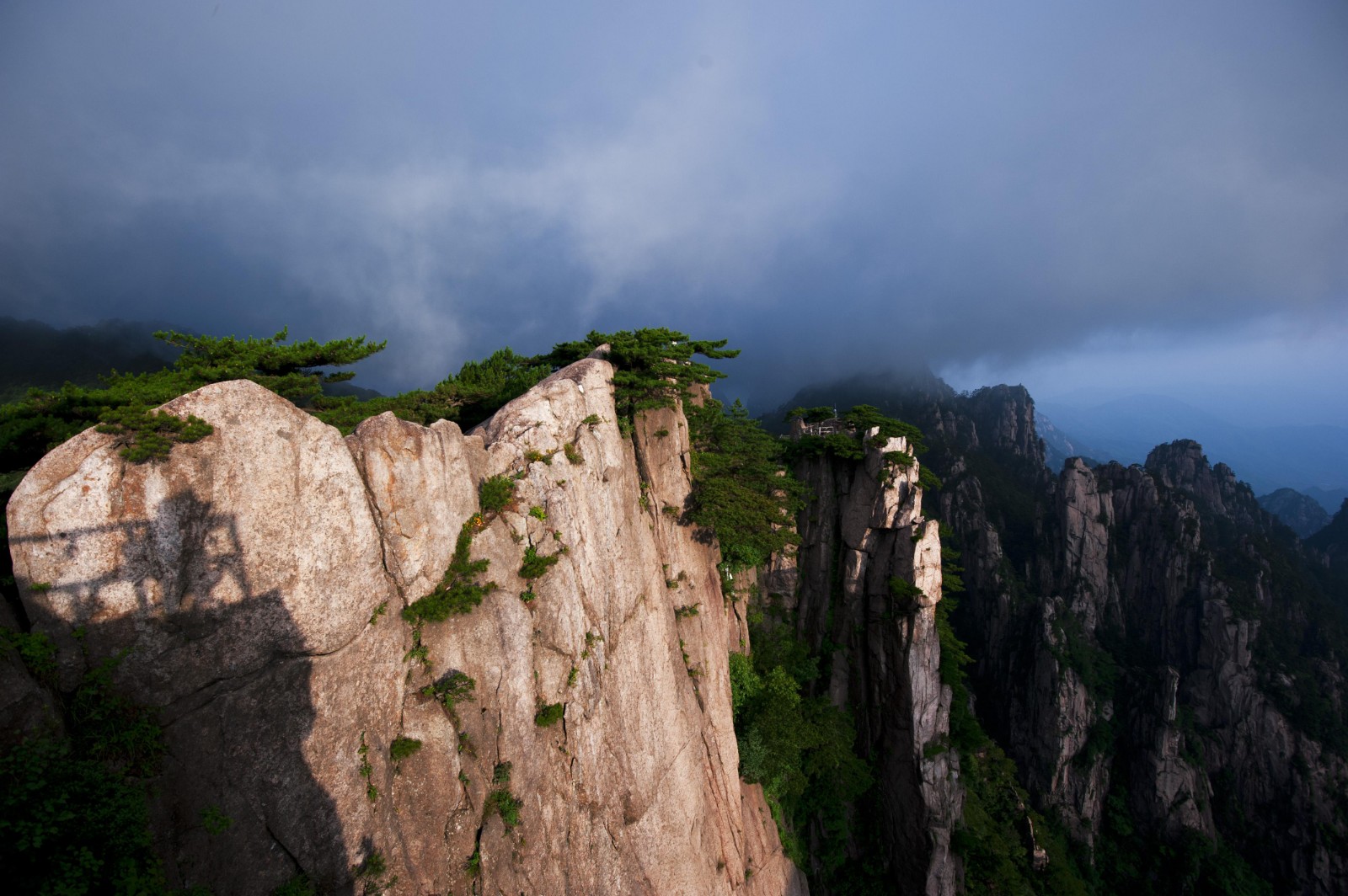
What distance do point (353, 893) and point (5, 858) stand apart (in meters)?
6.62

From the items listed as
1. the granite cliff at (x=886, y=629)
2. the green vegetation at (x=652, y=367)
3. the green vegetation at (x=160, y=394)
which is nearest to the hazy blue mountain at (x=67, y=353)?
the green vegetation at (x=160, y=394)

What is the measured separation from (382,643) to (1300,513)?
281 meters

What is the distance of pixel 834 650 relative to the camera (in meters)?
31.1

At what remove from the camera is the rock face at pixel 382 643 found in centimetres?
939

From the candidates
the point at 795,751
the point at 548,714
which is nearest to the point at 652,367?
the point at 548,714

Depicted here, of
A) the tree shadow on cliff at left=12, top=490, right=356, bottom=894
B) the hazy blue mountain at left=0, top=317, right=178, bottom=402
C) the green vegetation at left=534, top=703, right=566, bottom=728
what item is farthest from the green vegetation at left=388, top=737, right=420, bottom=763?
the hazy blue mountain at left=0, top=317, right=178, bottom=402

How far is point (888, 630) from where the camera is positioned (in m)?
29.9

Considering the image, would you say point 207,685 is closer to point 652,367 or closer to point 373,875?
point 373,875

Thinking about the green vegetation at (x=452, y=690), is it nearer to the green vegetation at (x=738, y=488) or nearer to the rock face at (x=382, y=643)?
the rock face at (x=382, y=643)

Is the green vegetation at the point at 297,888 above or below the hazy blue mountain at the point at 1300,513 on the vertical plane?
above

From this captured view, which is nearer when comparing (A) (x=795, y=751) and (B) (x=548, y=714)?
(B) (x=548, y=714)

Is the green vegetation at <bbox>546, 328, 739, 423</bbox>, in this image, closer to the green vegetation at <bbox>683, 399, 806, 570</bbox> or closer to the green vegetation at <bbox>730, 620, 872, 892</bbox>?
the green vegetation at <bbox>683, 399, 806, 570</bbox>

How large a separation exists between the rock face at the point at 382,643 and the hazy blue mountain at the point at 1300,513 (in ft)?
815

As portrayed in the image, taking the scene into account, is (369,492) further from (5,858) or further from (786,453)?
(786,453)
